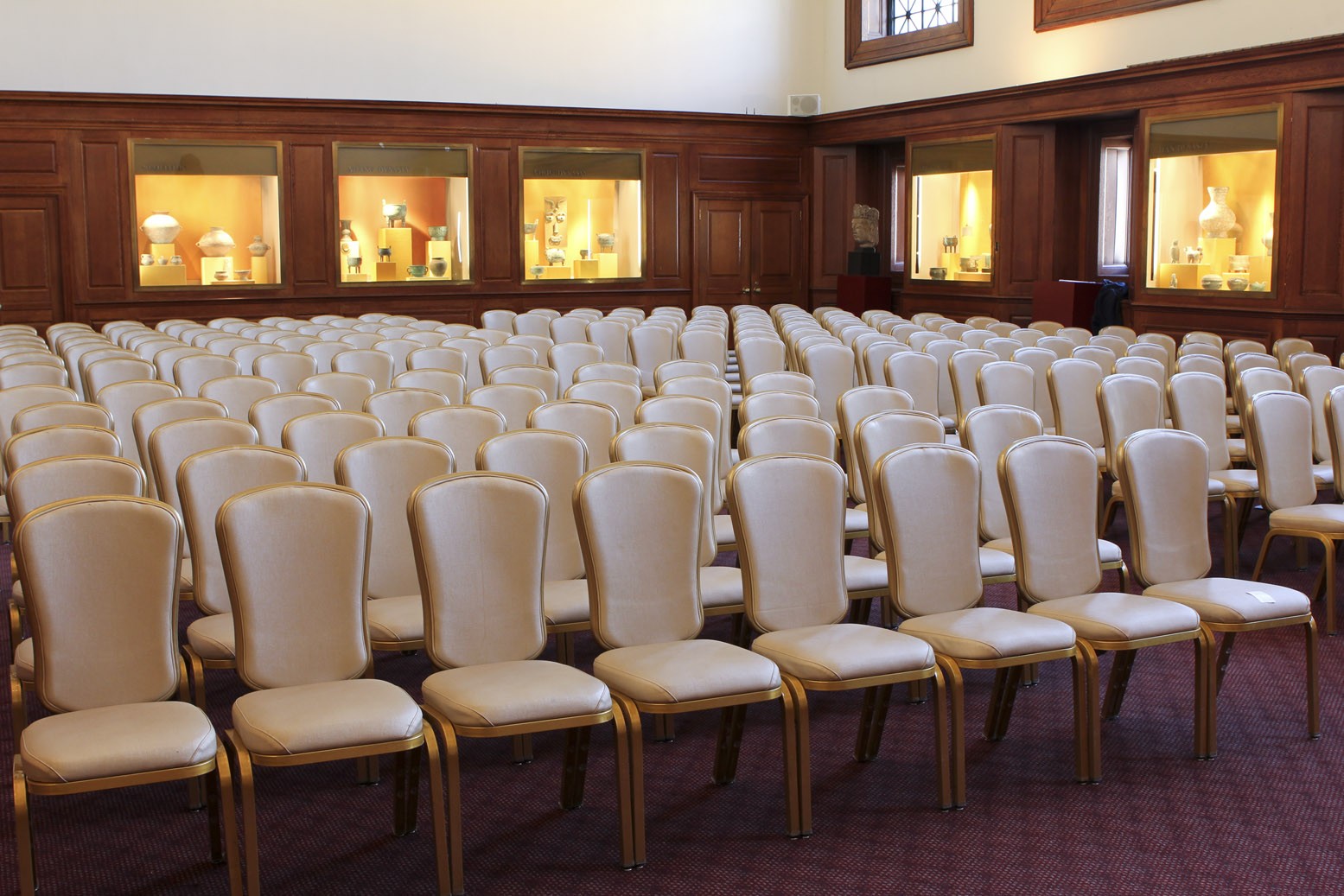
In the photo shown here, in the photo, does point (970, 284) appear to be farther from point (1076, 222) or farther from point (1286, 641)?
point (1286, 641)

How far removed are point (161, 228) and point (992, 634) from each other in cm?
1350

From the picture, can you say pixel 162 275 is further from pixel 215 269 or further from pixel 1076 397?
pixel 1076 397

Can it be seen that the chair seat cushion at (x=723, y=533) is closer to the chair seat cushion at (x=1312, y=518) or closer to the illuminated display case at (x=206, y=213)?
the chair seat cushion at (x=1312, y=518)

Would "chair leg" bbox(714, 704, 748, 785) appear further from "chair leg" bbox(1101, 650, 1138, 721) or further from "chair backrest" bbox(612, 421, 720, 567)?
"chair leg" bbox(1101, 650, 1138, 721)

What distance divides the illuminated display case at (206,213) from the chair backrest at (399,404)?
9875 millimetres

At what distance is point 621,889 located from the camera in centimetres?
361

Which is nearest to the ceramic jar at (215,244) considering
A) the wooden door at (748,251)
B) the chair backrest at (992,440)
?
the wooden door at (748,251)

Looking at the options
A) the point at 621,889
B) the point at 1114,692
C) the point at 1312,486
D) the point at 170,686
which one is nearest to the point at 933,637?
the point at 1114,692

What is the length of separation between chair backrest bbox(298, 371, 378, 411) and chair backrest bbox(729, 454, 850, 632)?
11.7 ft

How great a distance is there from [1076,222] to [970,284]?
1383 millimetres

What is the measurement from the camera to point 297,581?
394 cm

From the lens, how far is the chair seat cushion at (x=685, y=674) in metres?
3.82

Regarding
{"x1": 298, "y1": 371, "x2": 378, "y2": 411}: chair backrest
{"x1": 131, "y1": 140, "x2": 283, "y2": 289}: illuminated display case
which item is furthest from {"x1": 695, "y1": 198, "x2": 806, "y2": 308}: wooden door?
{"x1": 298, "y1": 371, "x2": 378, "y2": 411}: chair backrest

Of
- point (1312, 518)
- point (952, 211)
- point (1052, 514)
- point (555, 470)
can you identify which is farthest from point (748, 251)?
point (1052, 514)
